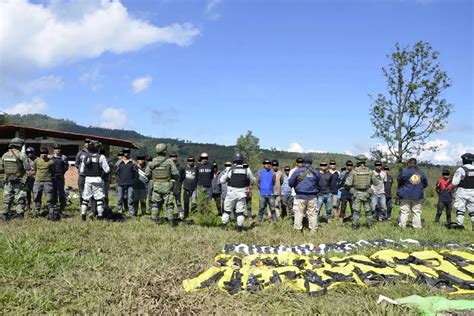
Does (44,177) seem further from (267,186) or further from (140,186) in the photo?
(267,186)

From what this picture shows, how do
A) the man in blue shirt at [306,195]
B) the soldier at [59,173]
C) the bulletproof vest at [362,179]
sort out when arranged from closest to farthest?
the man in blue shirt at [306,195]
the bulletproof vest at [362,179]
the soldier at [59,173]

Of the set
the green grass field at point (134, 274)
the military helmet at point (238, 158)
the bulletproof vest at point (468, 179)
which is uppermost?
the military helmet at point (238, 158)

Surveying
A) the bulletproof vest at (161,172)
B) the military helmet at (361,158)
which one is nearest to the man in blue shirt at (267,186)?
the military helmet at (361,158)

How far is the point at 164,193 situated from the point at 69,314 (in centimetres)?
590

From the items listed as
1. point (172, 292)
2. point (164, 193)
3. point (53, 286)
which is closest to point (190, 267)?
point (172, 292)

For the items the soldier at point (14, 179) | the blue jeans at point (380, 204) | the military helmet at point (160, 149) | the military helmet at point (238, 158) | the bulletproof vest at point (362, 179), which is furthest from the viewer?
the blue jeans at point (380, 204)

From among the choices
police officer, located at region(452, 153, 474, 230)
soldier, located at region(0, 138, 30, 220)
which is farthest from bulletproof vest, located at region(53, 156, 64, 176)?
police officer, located at region(452, 153, 474, 230)

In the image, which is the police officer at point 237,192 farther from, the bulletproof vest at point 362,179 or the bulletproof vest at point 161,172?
the bulletproof vest at point 362,179

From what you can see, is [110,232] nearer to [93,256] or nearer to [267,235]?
[93,256]

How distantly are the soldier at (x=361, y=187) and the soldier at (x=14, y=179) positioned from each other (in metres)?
9.24

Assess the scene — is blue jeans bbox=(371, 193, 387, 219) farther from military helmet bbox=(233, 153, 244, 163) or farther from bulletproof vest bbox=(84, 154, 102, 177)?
bulletproof vest bbox=(84, 154, 102, 177)

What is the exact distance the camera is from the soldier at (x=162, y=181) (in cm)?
1027

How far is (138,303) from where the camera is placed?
4.69m

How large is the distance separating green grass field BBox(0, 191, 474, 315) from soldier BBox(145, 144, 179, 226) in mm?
1000
